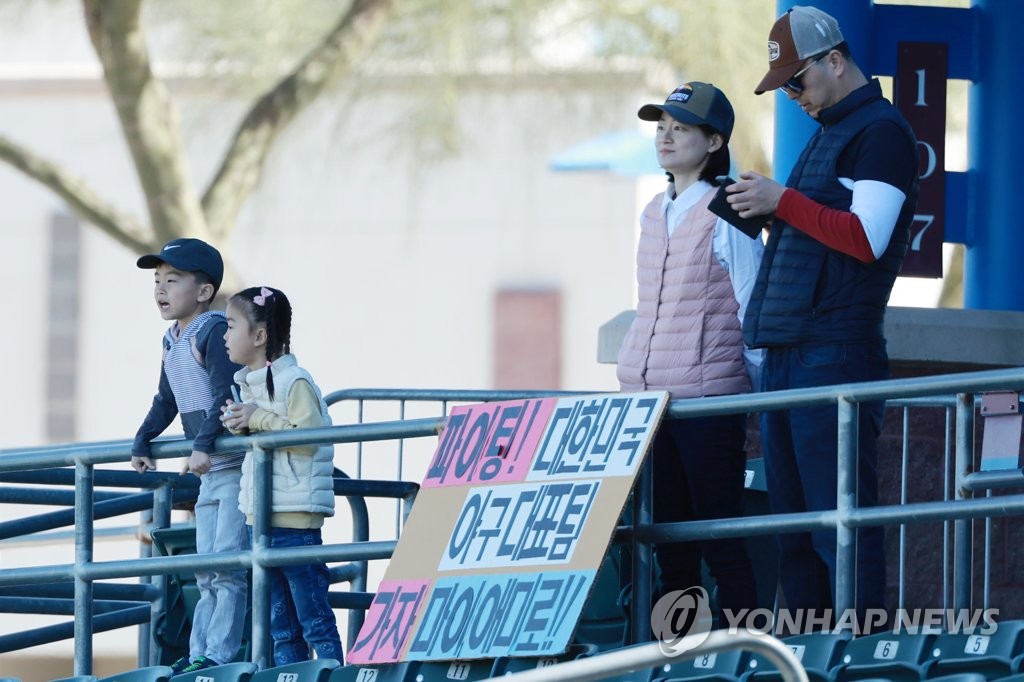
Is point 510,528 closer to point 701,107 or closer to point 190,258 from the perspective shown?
point 701,107

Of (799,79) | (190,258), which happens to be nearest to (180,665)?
(190,258)

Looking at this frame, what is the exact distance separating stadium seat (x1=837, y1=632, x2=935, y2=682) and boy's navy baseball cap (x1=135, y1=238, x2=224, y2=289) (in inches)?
102

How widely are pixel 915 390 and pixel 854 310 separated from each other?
59cm

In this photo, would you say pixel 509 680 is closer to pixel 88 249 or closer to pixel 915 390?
pixel 915 390

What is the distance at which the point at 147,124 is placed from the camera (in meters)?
13.0

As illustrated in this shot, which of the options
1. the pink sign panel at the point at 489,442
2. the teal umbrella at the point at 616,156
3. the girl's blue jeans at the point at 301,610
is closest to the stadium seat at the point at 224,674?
the girl's blue jeans at the point at 301,610

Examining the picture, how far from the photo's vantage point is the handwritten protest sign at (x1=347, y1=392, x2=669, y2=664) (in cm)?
545

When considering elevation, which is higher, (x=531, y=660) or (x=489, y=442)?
(x=489, y=442)

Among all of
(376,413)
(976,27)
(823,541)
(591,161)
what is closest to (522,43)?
(591,161)

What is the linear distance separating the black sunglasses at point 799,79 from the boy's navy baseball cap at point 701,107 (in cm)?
29

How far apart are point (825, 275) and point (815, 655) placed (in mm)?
1108

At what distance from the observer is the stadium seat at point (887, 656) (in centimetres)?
504

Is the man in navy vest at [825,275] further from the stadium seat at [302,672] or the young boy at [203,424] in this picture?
the young boy at [203,424]

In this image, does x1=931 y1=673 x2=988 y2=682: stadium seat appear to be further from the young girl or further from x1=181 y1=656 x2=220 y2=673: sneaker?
x1=181 y1=656 x2=220 y2=673: sneaker
